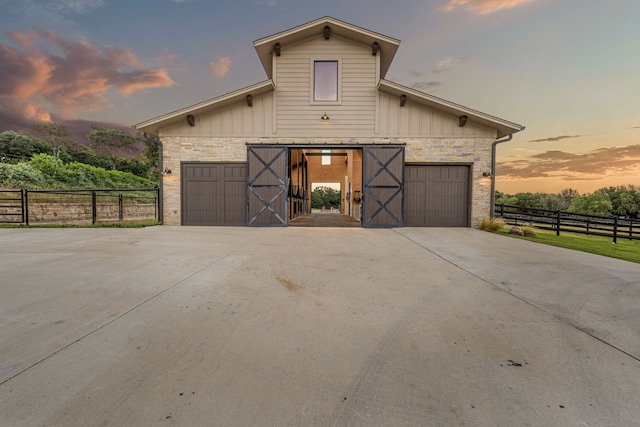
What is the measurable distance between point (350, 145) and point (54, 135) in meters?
36.0

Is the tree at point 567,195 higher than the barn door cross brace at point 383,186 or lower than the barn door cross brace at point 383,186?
higher

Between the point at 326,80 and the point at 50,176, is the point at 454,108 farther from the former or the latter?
the point at 50,176

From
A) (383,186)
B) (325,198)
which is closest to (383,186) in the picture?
(383,186)

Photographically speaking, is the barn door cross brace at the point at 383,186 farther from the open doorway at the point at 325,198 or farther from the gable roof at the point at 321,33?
the open doorway at the point at 325,198

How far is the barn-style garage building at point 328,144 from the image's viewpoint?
30.1 feet

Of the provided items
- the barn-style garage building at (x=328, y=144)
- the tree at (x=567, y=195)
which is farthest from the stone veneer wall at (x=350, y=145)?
the tree at (x=567, y=195)

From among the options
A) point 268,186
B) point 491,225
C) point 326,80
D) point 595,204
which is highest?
point 326,80

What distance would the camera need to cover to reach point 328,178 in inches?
837

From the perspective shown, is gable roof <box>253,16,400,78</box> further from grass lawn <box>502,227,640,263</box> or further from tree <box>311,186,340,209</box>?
tree <box>311,186,340,209</box>

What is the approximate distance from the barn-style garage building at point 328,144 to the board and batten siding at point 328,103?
1.4 inches

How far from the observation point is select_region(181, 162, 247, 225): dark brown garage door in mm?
9367

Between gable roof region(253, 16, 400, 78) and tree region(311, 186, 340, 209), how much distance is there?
25322 mm

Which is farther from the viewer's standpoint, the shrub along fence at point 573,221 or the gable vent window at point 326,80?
the gable vent window at point 326,80

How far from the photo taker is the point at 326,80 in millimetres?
9414
